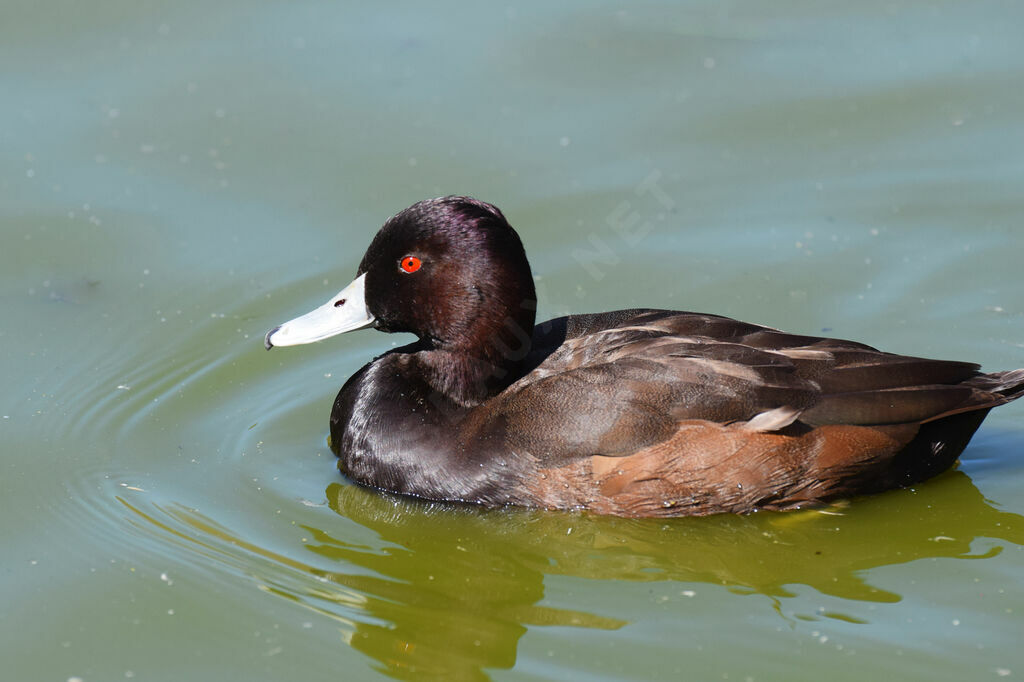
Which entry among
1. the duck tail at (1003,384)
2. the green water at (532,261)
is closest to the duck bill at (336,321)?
the green water at (532,261)

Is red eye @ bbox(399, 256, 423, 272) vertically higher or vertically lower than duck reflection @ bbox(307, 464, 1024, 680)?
higher

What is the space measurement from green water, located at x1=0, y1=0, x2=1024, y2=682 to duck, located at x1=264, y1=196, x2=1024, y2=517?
0.18 m

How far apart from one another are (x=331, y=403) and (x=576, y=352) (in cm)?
153

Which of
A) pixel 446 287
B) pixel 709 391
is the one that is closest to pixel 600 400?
pixel 709 391

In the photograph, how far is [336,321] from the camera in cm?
659

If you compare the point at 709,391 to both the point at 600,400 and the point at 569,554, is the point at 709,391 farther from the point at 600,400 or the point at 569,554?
the point at 569,554

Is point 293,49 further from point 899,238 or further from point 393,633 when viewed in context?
point 393,633

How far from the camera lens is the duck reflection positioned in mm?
5520

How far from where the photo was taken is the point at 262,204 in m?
8.79

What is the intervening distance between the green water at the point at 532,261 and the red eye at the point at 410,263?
1085 millimetres

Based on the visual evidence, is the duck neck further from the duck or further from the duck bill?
the duck bill

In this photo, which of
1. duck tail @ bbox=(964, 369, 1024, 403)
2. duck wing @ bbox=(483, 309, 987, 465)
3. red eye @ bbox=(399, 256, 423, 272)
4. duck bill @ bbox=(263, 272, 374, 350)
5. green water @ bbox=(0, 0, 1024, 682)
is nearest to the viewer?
green water @ bbox=(0, 0, 1024, 682)

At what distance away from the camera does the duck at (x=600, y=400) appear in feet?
19.8

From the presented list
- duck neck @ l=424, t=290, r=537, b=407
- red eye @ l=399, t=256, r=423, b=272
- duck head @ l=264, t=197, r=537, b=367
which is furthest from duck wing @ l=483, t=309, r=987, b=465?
red eye @ l=399, t=256, r=423, b=272
